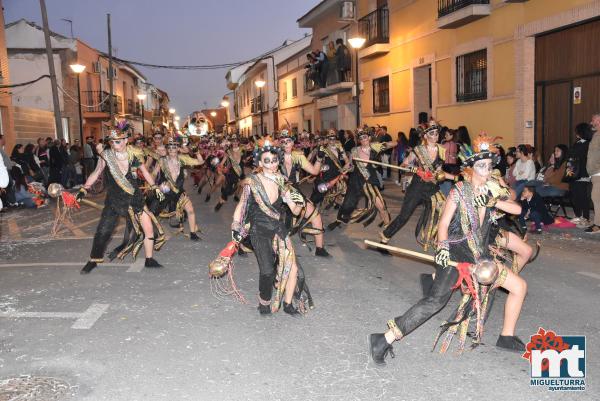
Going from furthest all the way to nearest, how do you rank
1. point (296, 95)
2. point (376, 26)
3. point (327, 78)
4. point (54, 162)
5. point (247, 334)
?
1. point (296, 95)
2. point (327, 78)
3. point (376, 26)
4. point (54, 162)
5. point (247, 334)

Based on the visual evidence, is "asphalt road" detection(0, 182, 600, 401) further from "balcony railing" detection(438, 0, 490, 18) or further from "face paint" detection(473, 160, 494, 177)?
"balcony railing" detection(438, 0, 490, 18)

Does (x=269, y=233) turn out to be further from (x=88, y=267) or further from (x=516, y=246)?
(x=88, y=267)

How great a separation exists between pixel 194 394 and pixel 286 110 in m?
37.5

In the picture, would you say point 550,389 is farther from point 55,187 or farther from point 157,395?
point 55,187

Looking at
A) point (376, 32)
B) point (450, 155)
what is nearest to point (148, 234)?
point (450, 155)

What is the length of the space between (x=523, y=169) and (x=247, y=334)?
784 cm

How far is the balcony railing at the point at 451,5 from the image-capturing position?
15953mm

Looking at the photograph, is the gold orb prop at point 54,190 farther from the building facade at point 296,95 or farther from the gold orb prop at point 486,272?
the building facade at point 296,95

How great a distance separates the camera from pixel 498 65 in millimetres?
15695

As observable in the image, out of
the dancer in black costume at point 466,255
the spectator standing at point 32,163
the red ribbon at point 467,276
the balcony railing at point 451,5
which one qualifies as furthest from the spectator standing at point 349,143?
the red ribbon at point 467,276

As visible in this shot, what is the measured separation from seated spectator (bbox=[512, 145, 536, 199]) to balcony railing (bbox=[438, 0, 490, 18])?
6.17 meters

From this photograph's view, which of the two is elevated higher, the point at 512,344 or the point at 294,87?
the point at 294,87

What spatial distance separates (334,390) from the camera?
4.01 meters

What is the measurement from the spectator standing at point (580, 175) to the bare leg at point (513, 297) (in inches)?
260
